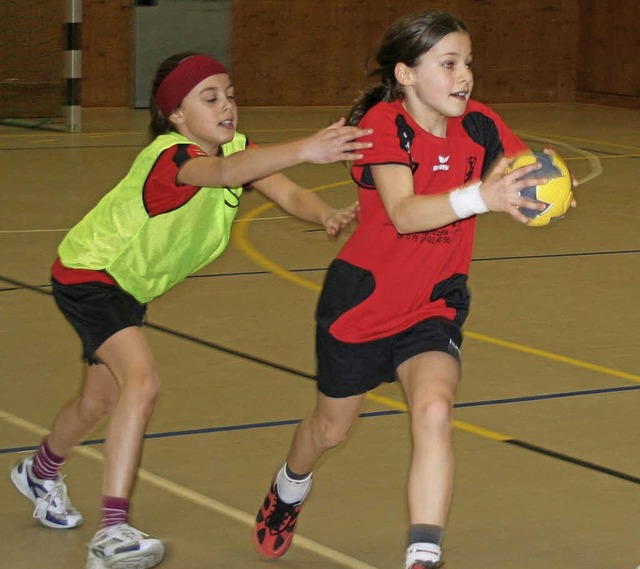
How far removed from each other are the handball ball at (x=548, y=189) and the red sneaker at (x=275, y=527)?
3.10ft

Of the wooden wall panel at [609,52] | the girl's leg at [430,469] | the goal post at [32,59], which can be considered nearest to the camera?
the girl's leg at [430,469]

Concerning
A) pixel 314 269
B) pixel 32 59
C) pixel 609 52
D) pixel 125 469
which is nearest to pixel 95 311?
pixel 125 469

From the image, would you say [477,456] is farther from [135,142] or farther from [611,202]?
[135,142]

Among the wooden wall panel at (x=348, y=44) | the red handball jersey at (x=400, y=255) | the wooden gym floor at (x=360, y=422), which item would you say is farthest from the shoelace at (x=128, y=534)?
the wooden wall panel at (x=348, y=44)

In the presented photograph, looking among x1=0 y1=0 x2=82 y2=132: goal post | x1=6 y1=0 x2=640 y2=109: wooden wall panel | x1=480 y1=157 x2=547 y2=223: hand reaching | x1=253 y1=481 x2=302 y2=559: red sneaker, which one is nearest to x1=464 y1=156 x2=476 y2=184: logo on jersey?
x1=480 y1=157 x2=547 y2=223: hand reaching

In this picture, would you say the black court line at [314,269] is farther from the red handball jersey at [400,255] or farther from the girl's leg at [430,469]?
the girl's leg at [430,469]

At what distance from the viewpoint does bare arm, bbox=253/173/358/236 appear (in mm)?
3474

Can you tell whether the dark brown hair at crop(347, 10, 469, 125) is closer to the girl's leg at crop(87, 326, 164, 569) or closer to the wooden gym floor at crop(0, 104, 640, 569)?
the girl's leg at crop(87, 326, 164, 569)

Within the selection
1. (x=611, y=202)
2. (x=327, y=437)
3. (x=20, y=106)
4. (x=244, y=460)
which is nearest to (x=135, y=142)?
(x=20, y=106)

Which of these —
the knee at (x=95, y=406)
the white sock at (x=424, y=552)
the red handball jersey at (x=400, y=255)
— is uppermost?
the red handball jersey at (x=400, y=255)

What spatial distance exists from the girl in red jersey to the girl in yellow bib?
0.26 meters

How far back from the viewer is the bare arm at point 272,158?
3.06m

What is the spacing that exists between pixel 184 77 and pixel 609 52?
1454 centimetres

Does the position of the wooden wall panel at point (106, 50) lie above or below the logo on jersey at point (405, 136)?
below
